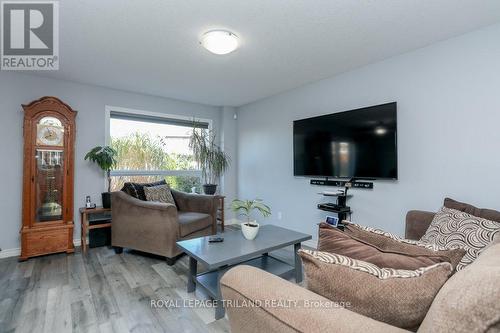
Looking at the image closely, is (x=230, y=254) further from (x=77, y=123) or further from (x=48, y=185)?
(x=77, y=123)

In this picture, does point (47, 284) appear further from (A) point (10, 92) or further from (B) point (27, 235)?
(A) point (10, 92)

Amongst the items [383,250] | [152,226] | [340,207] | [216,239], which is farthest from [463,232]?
[152,226]

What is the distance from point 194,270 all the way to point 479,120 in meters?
2.78

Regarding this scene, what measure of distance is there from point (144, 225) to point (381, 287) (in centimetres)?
268

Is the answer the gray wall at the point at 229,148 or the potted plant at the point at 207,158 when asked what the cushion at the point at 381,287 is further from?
the gray wall at the point at 229,148

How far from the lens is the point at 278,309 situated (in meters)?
0.72

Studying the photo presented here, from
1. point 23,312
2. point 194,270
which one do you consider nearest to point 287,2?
point 194,270

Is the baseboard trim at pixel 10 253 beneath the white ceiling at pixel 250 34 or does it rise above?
beneath

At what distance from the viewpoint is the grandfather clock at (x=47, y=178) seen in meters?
2.83

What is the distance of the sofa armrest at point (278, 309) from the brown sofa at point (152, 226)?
1.97 meters

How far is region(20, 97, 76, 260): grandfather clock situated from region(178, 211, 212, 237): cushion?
146 cm

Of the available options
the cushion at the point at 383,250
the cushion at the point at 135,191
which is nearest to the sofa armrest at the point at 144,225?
the cushion at the point at 135,191

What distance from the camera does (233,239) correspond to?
2273 millimetres

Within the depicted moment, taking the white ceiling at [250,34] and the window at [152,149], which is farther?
the window at [152,149]
